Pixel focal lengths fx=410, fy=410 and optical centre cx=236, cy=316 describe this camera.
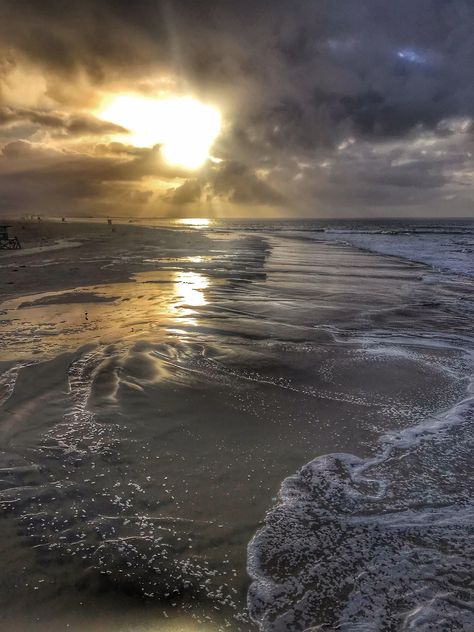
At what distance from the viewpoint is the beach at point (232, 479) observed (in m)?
2.72

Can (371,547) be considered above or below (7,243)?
below

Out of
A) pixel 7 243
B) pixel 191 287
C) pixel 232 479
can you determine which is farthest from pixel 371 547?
pixel 7 243

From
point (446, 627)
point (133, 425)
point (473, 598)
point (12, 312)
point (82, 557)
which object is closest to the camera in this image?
point (446, 627)

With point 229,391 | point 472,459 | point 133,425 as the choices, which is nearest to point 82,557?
point 133,425

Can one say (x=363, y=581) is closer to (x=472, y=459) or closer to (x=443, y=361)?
(x=472, y=459)

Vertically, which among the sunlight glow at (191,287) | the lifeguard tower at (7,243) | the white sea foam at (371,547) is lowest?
the white sea foam at (371,547)

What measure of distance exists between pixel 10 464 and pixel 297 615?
10.0ft

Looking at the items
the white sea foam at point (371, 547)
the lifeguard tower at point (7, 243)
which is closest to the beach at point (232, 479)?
the white sea foam at point (371, 547)

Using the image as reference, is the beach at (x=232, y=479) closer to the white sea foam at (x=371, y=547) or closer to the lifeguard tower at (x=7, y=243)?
the white sea foam at (x=371, y=547)

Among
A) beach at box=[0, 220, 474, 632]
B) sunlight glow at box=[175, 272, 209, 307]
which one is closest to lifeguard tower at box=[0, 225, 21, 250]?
sunlight glow at box=[175, 272, 209, 307]

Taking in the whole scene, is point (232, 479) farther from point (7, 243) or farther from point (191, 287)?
point (7, 243)

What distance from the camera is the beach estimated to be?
2725 millimetres

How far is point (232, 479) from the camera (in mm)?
3934

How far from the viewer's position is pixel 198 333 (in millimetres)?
9078
